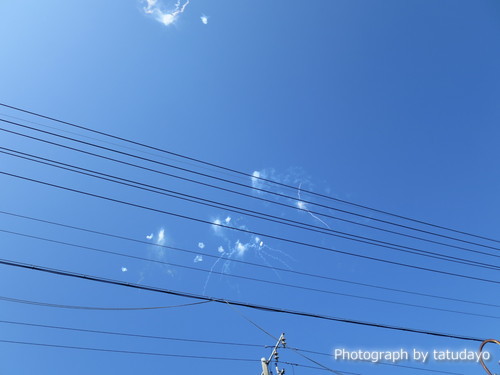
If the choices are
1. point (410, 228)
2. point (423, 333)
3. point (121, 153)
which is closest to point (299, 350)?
point (423, 333)

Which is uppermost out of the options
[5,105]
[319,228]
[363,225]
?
[5,105]

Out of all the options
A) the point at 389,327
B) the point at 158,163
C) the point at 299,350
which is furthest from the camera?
the point at 299,350

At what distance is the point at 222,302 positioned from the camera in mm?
9414

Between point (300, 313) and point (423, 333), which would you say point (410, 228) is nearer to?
point (423, 333)

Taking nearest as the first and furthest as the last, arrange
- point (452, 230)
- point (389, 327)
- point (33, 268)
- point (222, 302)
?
Result: point (33, 268) → point (222, 302) → point (389, 327) → point (452, 230)

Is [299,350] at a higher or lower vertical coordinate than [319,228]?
lower

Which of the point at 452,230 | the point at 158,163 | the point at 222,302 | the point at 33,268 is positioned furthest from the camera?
the point at 452,230

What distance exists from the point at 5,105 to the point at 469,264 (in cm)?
1942

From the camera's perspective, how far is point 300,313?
9453 millimetres

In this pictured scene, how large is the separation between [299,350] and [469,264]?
8483 mm

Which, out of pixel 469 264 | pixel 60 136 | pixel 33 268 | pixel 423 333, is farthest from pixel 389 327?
pixel 60 136

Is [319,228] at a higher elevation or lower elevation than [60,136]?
lower

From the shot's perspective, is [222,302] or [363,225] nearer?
[222,302]

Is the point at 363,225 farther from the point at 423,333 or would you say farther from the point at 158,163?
the point at 158,163
